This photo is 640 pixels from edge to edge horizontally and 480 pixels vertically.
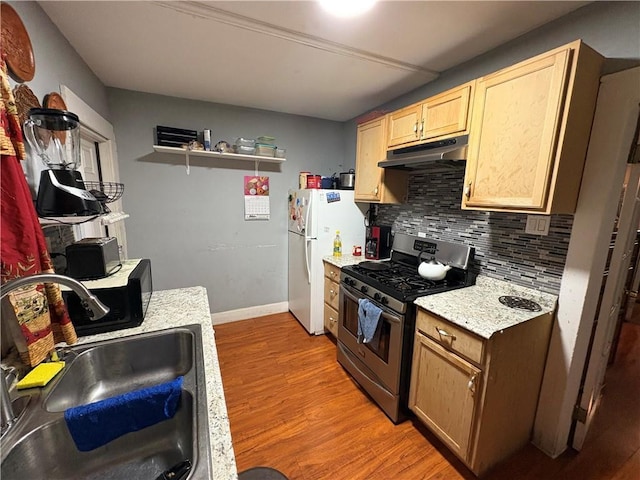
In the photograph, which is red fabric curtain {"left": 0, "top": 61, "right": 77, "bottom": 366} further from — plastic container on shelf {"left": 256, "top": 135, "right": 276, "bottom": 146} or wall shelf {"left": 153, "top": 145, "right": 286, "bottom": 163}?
plastic container on shelf {"left": 256, "top": 135, "right": 276, "bottom": 146}

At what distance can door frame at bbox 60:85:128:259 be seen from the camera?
1681mm

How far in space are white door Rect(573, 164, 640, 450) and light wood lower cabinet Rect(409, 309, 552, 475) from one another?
24 centimetres

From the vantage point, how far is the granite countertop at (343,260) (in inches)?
95.3

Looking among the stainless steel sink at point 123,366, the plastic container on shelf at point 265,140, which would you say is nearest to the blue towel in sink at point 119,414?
the stainless steel sink at point 123,366

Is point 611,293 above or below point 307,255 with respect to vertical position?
above

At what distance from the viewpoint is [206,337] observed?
1.14 metres

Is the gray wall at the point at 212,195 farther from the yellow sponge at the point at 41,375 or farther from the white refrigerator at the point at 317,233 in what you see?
the yellow sponge at the point at 41,375

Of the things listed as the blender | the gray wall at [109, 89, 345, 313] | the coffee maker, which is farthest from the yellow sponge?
the coffee maker

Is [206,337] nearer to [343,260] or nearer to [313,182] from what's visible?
[343,260]

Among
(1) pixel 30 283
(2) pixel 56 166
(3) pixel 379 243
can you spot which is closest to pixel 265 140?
(3) pixel 379 243

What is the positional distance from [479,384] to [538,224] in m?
0.95

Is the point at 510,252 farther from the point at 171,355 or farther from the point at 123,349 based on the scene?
the point at 123,349

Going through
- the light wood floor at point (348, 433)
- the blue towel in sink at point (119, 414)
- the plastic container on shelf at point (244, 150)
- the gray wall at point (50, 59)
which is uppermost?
the gray wall at point (50, 59)

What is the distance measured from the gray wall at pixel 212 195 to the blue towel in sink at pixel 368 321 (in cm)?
160
